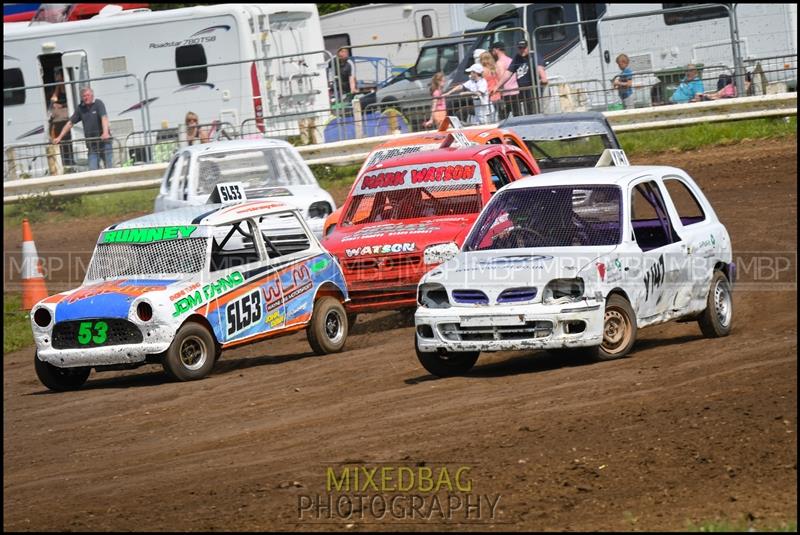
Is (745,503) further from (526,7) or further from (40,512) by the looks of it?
(526,7)

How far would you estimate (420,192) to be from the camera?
1309 centimetres

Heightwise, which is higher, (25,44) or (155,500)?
(25,44)

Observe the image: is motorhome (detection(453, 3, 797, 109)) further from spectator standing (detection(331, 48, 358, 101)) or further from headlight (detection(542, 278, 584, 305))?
headlight (detection(542, 278, 584, 305))

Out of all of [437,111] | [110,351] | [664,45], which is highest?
[664,45]

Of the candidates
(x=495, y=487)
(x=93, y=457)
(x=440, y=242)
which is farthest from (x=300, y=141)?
(x=495, y=487)

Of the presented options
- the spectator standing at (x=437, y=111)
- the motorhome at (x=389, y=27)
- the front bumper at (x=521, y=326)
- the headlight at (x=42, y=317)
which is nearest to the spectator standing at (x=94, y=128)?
the spectator standing at (x=437, y=111)

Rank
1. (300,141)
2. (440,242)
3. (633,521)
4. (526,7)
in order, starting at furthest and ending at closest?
(526,7) < (300,141) < (440,242) < (633,521)

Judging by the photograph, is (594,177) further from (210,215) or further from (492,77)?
(492,77)

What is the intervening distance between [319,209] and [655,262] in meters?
6.22

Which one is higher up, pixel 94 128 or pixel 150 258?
pixel 94 128

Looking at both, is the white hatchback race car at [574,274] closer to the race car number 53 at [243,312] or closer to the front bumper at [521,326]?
the front bumper at [521,326]

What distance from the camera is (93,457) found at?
27.3 feet

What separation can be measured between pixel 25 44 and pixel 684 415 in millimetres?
21174

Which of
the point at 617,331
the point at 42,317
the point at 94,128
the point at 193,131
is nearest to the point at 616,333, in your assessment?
the point at 617,331
